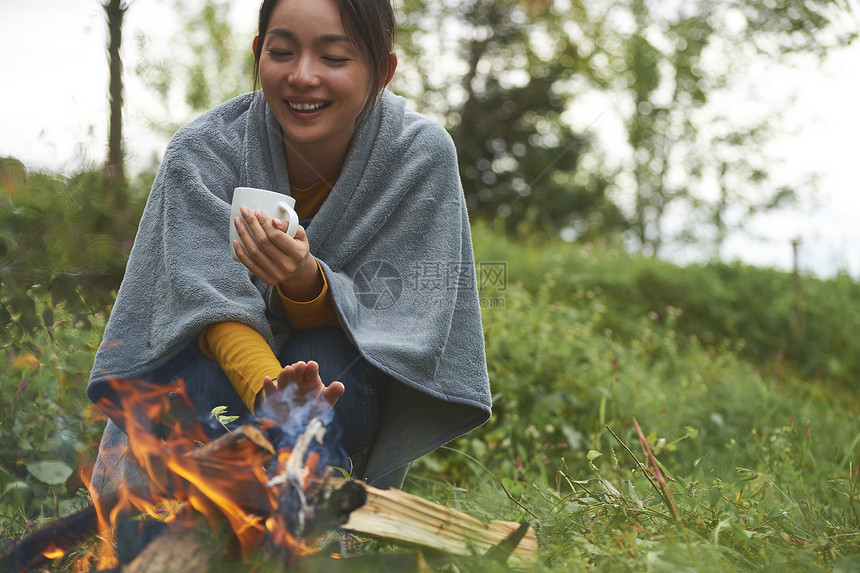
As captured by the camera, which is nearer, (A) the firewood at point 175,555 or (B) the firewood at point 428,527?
(A) the firewood at point 175,555

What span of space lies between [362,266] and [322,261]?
15 centimetres

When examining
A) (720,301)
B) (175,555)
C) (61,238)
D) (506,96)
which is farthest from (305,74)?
(506,96)

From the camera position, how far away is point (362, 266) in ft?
6.15

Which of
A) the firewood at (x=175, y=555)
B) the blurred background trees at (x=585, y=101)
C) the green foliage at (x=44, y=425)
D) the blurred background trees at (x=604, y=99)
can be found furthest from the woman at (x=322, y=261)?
the blurred background trees at (x=604, y=99)

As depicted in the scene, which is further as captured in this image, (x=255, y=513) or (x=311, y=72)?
(x=311, y=72)

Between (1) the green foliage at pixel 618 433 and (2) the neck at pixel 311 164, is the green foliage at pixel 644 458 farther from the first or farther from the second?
(2) the neck at pixel 311 164

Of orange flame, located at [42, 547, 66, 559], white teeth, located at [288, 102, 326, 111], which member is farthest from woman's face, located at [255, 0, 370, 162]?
orange flame, located at [42, 547, 66, 559]

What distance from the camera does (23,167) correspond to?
3070 millimetres

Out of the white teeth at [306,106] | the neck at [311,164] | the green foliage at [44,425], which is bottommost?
the green foliage at [44,425]

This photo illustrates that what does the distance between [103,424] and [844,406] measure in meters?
3.90

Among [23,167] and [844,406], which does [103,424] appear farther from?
[844,406]

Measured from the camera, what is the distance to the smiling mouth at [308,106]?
175 cm

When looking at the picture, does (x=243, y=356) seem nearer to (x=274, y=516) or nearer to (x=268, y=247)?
(x=268, y=247)

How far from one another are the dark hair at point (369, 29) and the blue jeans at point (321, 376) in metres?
0.67
